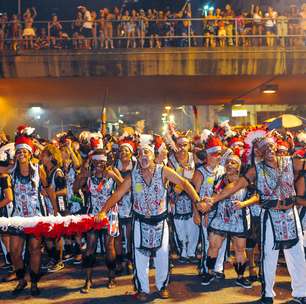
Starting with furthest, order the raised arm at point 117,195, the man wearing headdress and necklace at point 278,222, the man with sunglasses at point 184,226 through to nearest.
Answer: the man with sunglasses at point 184,226 < the raised arm at point 117,195 < the man wearing headdress and necklace at point 278,222

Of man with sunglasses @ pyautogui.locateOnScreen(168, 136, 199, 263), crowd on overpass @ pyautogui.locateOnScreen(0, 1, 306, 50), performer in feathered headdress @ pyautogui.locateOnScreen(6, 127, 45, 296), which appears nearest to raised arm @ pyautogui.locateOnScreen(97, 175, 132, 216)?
performer in feathered headdress @ pyautogui.locateOnScreen(6, 127, 45, 296)

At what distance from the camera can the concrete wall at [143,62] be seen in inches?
582

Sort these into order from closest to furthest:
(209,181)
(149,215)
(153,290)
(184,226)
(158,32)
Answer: (149,215) → (153,290) → (209,181) → (184,226) → (158,32)

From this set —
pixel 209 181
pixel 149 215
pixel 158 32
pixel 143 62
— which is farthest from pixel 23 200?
pixel 158 32

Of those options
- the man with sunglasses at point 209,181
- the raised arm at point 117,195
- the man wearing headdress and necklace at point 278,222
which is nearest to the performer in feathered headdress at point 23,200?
the raised arm at point 117,195

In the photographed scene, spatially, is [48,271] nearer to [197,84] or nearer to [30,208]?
[30,208]

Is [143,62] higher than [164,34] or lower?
lower

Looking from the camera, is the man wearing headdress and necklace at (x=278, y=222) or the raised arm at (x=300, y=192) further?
the raised arm at (x=300, y=192)

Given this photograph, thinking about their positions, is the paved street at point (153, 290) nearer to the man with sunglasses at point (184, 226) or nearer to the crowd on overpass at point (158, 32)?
the man with sunglasses at point (184, 226)

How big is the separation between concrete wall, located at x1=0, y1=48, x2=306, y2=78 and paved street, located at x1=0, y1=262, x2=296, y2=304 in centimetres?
935

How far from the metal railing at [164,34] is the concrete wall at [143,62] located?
1.50 feet

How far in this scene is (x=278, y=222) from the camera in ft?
17.0

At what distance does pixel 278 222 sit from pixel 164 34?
11855mm

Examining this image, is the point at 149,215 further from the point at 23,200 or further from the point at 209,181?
the point at 23,200
